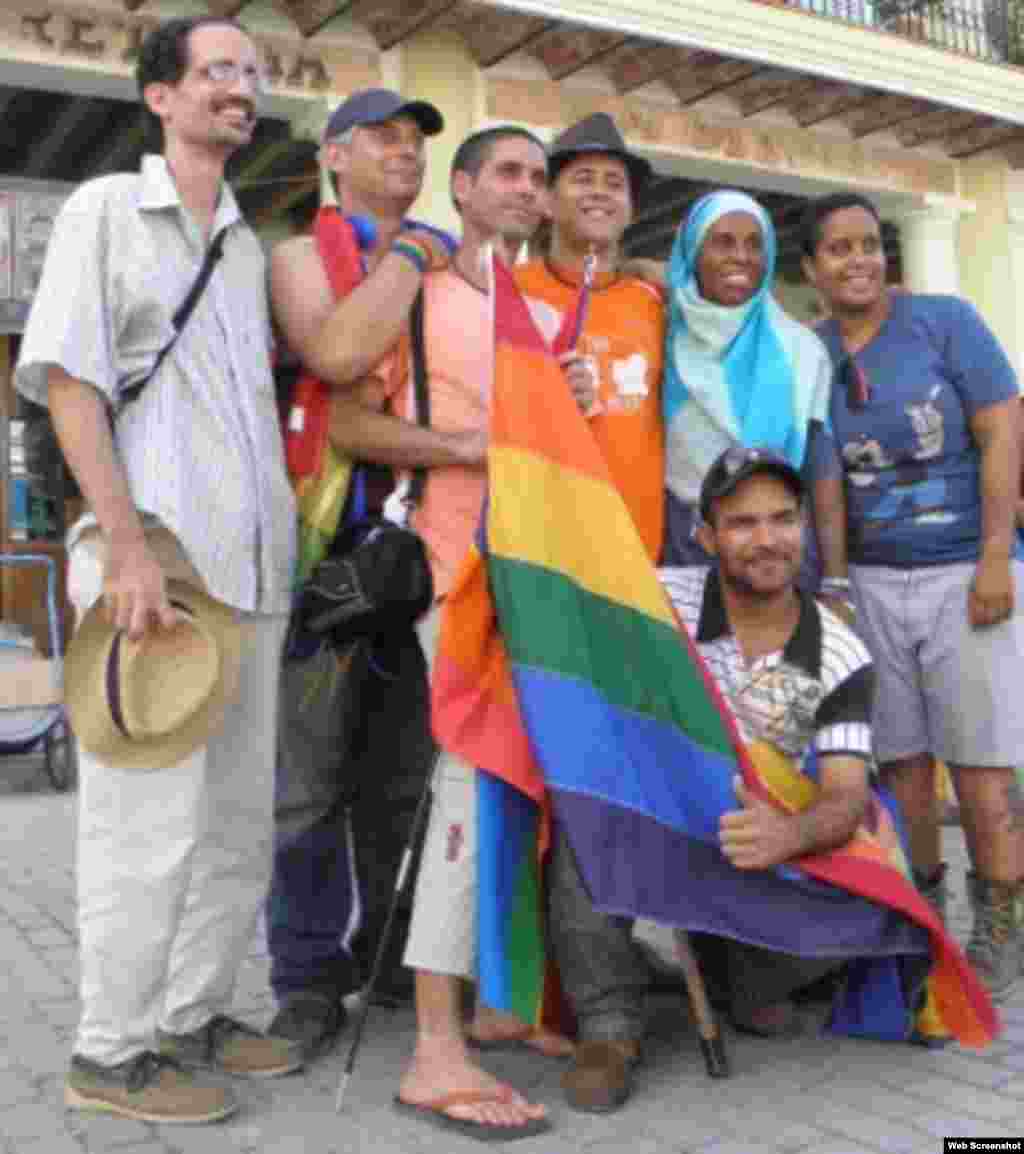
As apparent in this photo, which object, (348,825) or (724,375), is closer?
(724,375)

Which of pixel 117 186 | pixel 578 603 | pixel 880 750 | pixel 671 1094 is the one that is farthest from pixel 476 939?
pixel 117 186

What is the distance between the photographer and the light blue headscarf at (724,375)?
10.8 ft

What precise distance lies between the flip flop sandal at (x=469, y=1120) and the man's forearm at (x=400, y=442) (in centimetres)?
131

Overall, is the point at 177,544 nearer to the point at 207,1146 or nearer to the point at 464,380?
the point at 464,380

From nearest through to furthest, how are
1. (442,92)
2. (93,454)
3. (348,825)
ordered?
1. (93,454)
2. (348,825)
3. (442,92)

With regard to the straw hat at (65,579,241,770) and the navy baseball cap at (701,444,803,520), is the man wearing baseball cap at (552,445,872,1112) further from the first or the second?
the straw hat at (65,579,241,770)

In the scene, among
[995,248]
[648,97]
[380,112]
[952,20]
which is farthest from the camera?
[995,248]

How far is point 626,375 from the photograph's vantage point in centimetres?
328

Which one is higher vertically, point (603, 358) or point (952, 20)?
point (952, 20)

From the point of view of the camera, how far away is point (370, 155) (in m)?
3.29

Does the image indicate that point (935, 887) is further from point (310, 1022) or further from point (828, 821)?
point (310, 1022)

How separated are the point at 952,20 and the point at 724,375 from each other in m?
10.3

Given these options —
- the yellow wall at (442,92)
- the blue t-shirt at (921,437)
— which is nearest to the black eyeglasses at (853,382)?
the blue t-shirt at (921,437)

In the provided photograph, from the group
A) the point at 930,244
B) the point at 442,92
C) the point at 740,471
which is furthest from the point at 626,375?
the point at 930,244
